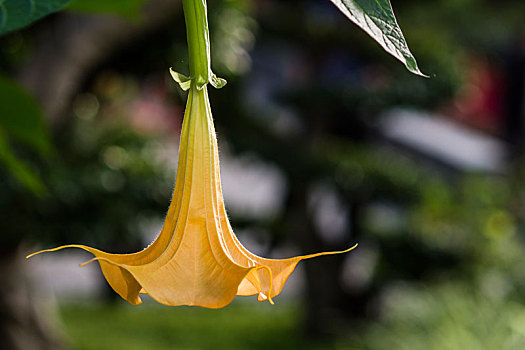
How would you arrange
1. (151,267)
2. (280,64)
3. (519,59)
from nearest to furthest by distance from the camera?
(151,267)
(519,59)
(280,64)

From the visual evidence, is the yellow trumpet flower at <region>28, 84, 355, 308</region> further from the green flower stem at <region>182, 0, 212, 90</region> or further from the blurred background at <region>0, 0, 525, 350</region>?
the blurred background at <region>0, 0, 525, 350</region>

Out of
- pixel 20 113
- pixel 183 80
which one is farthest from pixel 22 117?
pixel 183 80

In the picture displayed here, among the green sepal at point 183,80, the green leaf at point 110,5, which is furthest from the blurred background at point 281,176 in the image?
the green sepal at point 183,80

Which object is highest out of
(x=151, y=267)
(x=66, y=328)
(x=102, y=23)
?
(x=102, y=23)

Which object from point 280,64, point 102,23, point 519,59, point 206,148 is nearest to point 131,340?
point 102,23

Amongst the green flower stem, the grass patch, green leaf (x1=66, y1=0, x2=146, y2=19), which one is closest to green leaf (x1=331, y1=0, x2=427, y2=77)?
the green flower stem

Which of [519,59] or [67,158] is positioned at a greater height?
[519,59]

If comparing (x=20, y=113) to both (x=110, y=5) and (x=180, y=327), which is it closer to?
(x=110, y=5)

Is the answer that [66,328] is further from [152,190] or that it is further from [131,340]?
[152,190]
